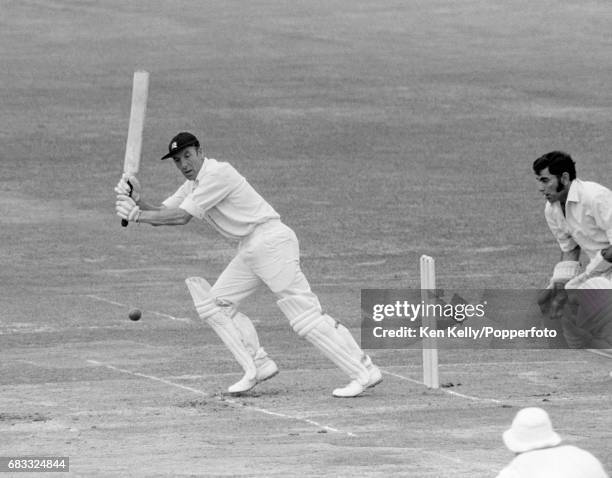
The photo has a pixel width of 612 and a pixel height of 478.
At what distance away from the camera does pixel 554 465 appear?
19.2ft

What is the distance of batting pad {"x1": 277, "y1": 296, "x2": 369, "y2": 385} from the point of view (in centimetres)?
1166

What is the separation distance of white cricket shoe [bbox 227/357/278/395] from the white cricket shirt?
6.06 metres

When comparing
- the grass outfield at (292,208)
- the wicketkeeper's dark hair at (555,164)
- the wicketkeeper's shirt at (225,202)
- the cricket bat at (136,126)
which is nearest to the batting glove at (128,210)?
the wicketkeeper's shirt at (225,202)

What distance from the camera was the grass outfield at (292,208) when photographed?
10.6m

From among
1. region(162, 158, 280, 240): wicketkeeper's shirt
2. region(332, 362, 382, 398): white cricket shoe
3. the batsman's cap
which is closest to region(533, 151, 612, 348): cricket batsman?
region(332, 362, 382, 398): white cricket shoe

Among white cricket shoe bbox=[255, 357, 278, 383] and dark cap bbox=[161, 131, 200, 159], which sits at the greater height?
dark cap bbox=[161, 131, 200, 159]

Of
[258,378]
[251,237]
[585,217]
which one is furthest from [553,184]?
[258,378]

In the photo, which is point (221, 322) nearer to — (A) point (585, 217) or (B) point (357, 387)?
(B) point (357, 387)

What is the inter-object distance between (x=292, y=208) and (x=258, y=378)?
13653 millimetres

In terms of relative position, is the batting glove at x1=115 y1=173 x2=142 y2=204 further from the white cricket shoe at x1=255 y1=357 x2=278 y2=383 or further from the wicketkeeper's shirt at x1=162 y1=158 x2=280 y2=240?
the white cricket shoe at x1=255 y1=357 x2=278 y2=383

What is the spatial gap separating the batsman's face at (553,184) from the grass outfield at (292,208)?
146cm

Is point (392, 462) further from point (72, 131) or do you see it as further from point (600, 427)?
point (72, 131)

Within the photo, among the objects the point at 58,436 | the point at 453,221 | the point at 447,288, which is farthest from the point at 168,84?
Answer: the point at 58,436

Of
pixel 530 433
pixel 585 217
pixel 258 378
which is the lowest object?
pixel 530 433
